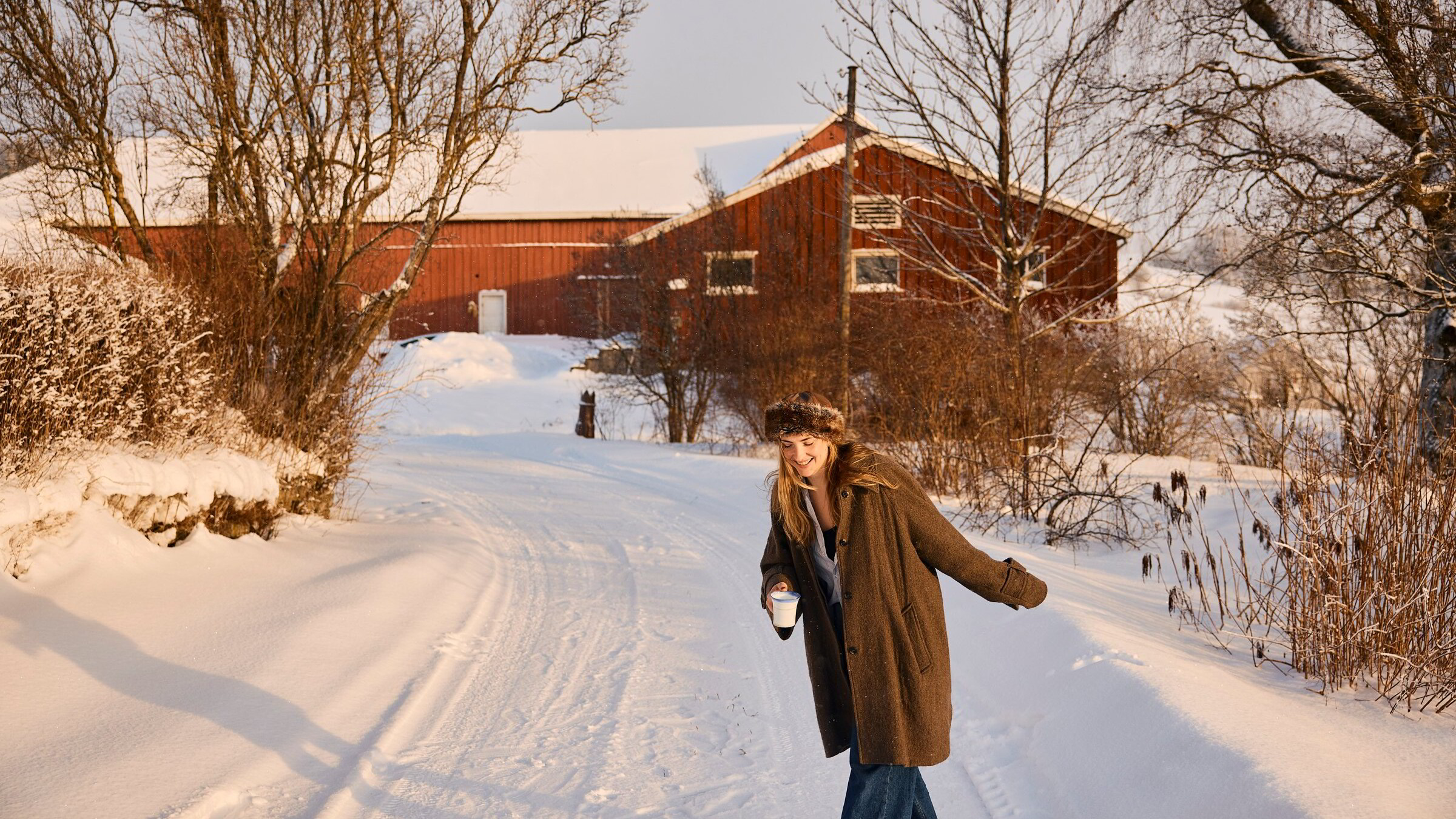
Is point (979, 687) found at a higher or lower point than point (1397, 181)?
lower

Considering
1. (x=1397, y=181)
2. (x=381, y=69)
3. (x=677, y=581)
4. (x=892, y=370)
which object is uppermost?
(x=381, y=69)

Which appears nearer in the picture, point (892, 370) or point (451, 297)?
point (892, 370)

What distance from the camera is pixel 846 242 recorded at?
1684cm

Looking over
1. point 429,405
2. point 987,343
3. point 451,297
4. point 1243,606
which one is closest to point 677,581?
point 1243,606

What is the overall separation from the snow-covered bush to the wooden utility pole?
8.85 meters

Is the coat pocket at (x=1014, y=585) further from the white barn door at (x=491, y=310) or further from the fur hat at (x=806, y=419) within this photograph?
the white barn door at (x=491, y=310)

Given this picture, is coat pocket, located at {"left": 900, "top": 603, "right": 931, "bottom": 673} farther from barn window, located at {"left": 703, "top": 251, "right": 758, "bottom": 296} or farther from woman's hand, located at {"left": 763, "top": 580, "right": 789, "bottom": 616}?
barn window, located at {"left": 703, "top": 251, "right": 758, "bottom": 296}

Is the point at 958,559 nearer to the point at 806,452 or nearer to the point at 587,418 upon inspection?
the point at 806,452

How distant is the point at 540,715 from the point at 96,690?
220 cm

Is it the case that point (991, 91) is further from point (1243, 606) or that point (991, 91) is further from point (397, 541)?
point (397, 541)

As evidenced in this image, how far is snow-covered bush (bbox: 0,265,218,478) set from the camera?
6.03 metres

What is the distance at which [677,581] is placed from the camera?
28.6ft

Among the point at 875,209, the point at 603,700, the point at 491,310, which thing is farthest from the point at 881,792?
the point at 491,310

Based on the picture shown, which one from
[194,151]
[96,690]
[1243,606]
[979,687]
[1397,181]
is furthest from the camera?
[194,151]
